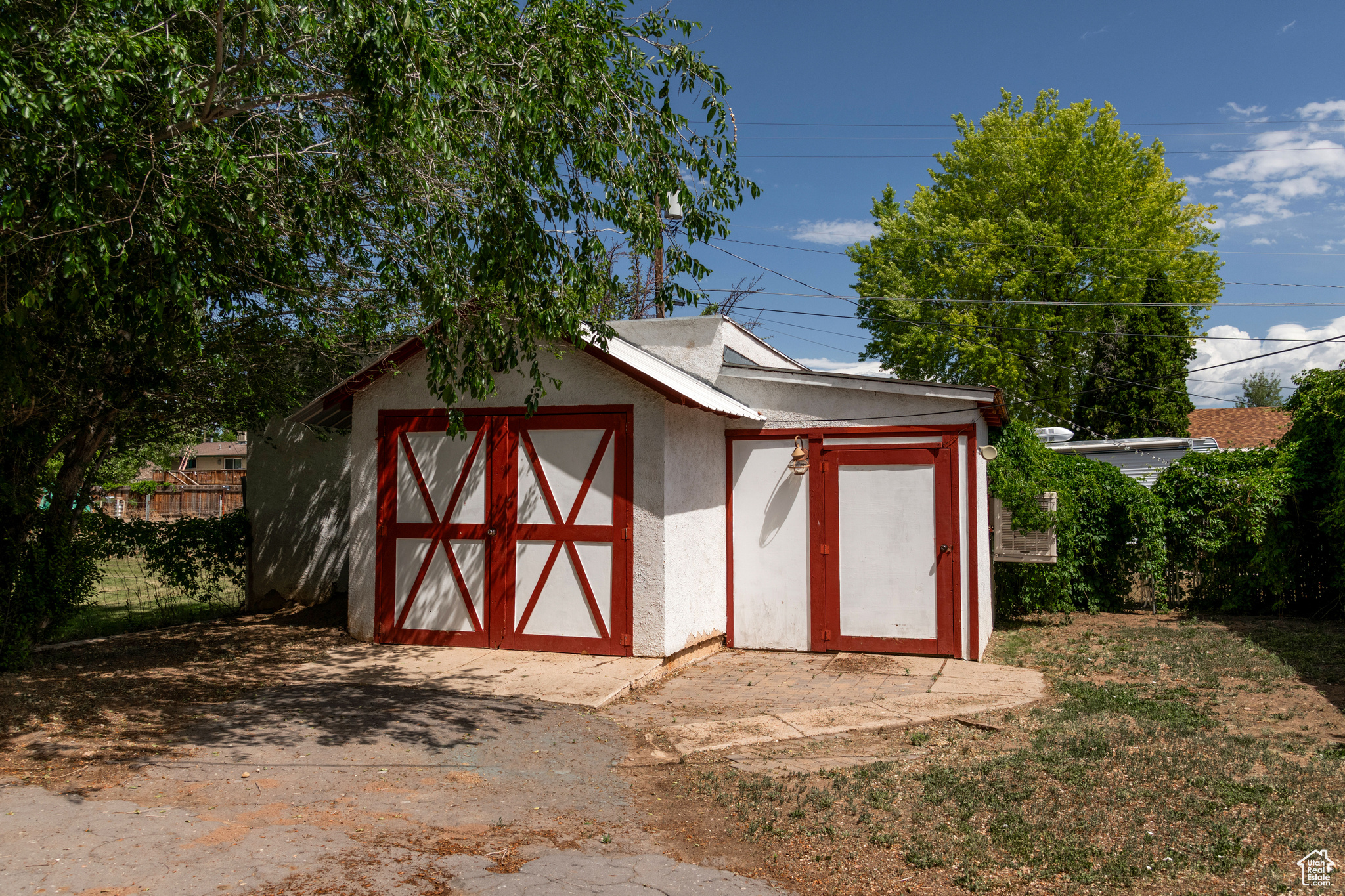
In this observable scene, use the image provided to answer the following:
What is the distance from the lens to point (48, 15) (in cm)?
511

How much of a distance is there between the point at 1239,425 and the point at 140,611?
34.2 m

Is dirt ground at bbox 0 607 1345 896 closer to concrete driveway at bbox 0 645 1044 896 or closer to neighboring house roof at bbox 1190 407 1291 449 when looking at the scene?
concrete driveway at bbox 0 645 1044 896

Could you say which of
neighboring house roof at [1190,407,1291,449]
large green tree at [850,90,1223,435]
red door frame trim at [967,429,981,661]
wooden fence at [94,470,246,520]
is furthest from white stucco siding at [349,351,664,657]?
neighboring house roof at [1190,407,1291,449]

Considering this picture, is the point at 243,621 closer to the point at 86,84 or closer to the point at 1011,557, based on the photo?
the point at 86,84

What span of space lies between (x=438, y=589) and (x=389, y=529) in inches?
36.3

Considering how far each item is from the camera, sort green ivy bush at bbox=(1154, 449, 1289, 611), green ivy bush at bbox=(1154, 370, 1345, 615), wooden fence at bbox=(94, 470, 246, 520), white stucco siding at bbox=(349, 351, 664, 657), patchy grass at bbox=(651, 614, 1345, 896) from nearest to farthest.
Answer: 1. patchy grass at bbox=(651, 614, 1345, 896)
2. white stucco siding at bbox=(349, 351, 664, 657)
3. green ivy bush at bbox=(1154, 370, 1345, 615)
4. green ivy bush at bbox=(1154, 449, 1289, 611)
5. wooden fence at bbox=(94, 470, 246, 520)

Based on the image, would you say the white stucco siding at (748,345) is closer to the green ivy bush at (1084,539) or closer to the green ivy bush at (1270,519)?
the green ivy bush at (1084,539)

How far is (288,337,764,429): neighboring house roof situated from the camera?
8.76 metres

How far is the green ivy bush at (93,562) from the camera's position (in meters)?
8.08

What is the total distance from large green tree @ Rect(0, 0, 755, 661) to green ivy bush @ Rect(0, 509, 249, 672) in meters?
0.04

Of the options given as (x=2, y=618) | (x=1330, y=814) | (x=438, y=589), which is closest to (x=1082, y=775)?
(x=1330, y=814)

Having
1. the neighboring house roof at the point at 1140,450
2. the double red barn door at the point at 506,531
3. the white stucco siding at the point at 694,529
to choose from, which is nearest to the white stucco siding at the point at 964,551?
the white stucco siding at the point at 694,529

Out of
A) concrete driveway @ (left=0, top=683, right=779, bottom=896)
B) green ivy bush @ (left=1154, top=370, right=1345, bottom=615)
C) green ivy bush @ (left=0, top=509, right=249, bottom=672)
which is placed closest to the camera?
concrete driveway @ (left=0, top=683, right=779, bottom=896)

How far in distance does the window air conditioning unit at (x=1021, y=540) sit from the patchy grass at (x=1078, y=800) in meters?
2.99
